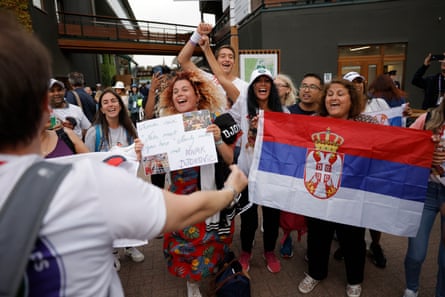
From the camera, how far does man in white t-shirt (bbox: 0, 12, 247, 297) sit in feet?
2.37

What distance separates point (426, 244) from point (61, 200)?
281cm

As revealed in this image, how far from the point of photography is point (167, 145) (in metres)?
2.28

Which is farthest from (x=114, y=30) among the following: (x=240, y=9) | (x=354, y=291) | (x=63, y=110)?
(x=354, y=291)

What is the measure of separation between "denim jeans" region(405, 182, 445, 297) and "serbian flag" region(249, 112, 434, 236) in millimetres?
103

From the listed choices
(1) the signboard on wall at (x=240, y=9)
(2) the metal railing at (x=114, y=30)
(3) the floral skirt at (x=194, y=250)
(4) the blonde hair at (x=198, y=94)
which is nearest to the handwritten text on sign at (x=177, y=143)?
(4) the blonde hair at (x=198, y=94)

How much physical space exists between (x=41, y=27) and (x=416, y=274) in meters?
16.0

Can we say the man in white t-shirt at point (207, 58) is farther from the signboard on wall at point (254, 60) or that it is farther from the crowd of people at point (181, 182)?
the signboard on wall at point (254, 60)

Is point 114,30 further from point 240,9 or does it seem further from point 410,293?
point 410,293

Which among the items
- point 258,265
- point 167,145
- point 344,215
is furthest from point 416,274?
point 167,145

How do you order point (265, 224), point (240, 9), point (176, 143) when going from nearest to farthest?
point (176, 143)
point (265, 224)
point (240, 9)

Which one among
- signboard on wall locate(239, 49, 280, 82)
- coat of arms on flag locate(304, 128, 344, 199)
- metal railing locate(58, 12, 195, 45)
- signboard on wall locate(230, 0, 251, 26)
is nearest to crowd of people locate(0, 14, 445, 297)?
coat of arms on flag locate(304, 128, 344, 199)

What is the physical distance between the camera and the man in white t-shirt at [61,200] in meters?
0.72

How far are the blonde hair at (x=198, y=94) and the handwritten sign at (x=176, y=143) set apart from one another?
1.10ft

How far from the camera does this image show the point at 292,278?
3.00 m
